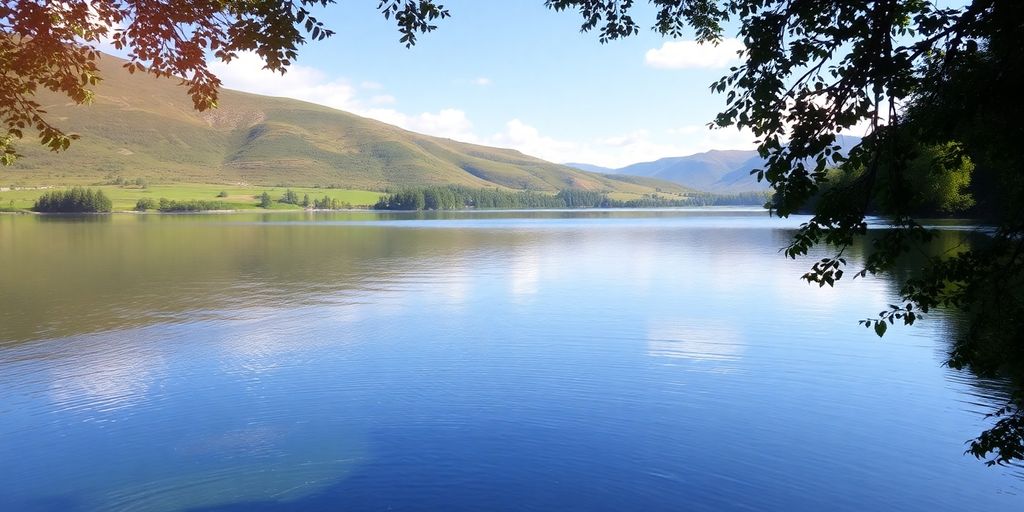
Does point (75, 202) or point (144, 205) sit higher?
point (75, 202)

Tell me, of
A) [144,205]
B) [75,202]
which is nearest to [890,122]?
[144,205]

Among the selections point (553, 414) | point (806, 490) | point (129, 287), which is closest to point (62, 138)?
point (553, 414)

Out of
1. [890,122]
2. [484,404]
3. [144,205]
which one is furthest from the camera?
[144,205]

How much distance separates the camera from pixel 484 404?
1525 cm

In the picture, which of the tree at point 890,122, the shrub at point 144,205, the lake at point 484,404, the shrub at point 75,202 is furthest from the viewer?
the shrub at point 144,205

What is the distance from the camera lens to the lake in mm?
11070

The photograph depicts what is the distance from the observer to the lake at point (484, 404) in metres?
11.1

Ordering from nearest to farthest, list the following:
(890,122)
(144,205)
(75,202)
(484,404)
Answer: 1. (890,122)
2. (484,404)
3. (75,202)
4. (144,205)

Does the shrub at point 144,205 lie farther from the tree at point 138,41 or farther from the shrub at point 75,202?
the tree at point 138,41

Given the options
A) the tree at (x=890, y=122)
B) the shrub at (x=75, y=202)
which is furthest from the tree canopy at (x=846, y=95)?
the shrub at (x=75, y=202)

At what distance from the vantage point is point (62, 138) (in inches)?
325

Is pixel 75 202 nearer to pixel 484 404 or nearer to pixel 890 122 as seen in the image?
pixel 484 404

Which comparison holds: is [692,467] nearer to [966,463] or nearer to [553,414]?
[553,414]

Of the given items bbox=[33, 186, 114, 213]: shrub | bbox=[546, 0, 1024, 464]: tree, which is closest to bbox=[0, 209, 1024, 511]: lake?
bbox=[546, 0, 1024, 464]: tree
